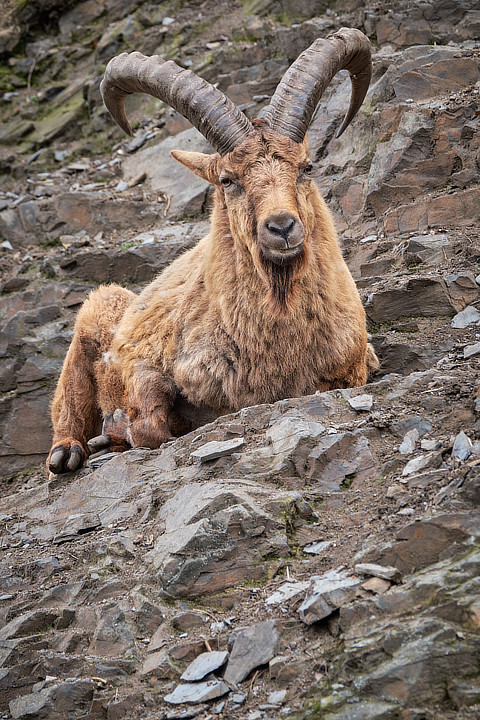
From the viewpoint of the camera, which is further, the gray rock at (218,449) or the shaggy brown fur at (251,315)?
the shaggy brown fur at (251,315)

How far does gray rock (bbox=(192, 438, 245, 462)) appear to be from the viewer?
5113 millimetres

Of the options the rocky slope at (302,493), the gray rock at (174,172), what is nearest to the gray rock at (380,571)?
the rocky slope at (302,493)

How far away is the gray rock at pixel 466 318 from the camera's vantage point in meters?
6.66

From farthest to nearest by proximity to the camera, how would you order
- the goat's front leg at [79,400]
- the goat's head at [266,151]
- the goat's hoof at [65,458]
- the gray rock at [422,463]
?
the goat's front leg at [79,400]
the goat's hoof at [65,458]
the goat's head at [266,151]
the gray rock at [422,463]

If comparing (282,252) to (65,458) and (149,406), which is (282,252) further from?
(65,458)

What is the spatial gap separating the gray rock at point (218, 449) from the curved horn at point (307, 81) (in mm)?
2515

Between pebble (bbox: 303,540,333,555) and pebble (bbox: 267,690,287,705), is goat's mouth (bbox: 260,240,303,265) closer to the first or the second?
pebble (bbox: 303,540,333,555)

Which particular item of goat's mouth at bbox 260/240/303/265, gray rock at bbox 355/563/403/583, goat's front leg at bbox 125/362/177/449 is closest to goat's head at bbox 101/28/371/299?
goat's mouth at bbox 260/240/303/265

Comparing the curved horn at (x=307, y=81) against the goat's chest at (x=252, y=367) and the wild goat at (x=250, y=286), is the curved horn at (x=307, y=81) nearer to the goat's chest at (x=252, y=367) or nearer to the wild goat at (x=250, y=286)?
the wild goat at (x=250, y=286)

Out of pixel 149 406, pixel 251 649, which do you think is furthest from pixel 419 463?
pixel 149 406

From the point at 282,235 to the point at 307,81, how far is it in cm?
171

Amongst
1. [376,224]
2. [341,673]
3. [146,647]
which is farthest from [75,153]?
[341,673]

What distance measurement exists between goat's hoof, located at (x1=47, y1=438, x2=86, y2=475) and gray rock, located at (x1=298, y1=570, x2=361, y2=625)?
422cm

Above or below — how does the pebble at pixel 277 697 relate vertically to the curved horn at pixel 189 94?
below
